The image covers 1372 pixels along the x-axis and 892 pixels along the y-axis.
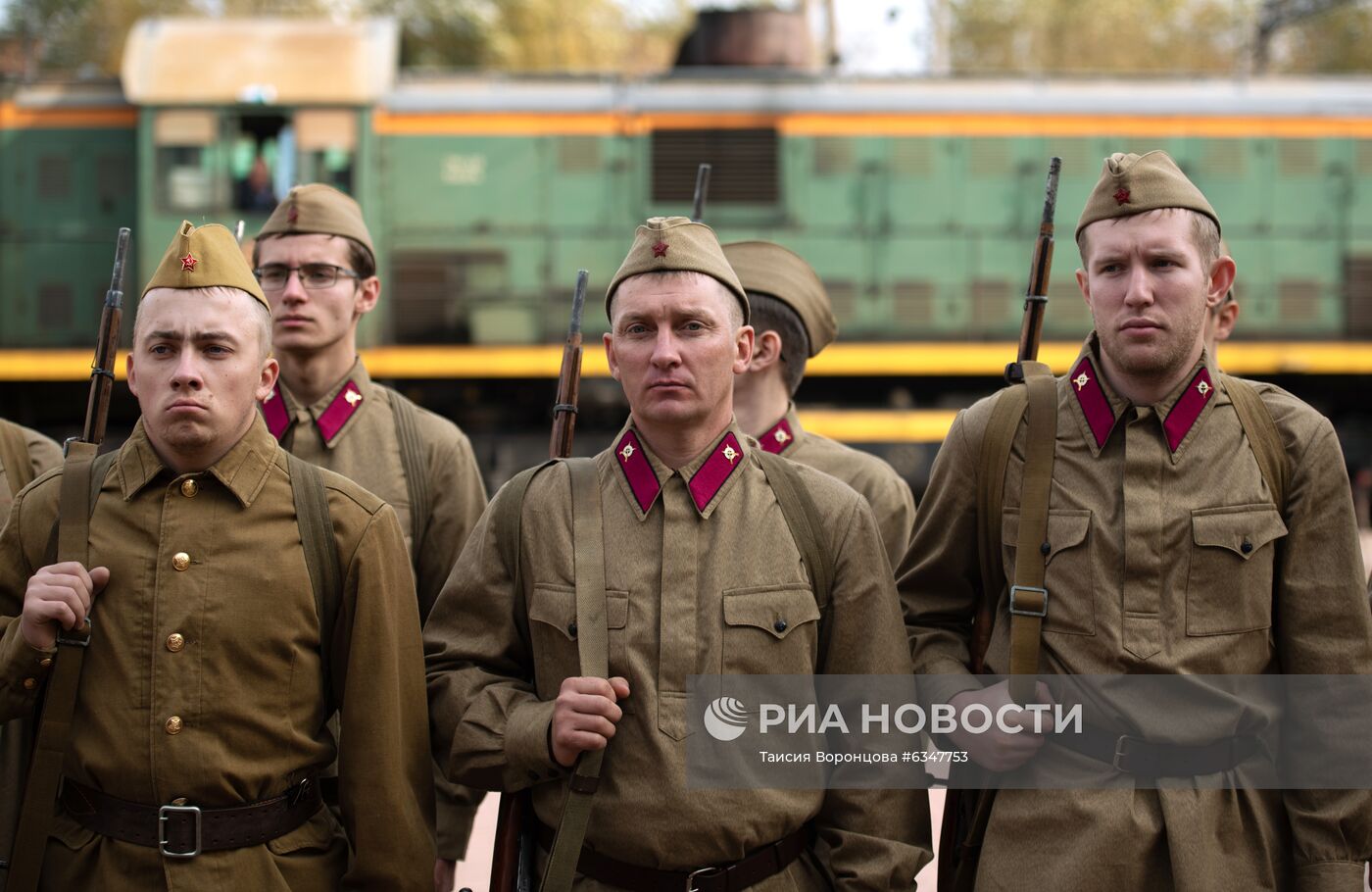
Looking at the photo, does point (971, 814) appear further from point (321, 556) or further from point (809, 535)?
point (321, 556)

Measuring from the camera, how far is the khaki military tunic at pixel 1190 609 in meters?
2.58

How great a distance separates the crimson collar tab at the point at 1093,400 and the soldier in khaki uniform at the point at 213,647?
1.51 metres

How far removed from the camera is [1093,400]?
2.83m

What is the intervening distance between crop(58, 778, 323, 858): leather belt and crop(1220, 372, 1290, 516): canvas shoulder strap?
2.10 meters

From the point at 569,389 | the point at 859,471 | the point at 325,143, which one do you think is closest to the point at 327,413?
the point at 569,389

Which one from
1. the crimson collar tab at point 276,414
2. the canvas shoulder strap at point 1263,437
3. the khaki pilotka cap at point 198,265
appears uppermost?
the khaki pilotka cap at point 198,265

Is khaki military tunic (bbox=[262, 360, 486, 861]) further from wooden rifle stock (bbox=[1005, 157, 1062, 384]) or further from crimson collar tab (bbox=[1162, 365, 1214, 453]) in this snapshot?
crimson collar tab (bbox=[1162, 365, 1214, 453])

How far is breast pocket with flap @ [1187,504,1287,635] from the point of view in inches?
104

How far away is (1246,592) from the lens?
2.64 meters

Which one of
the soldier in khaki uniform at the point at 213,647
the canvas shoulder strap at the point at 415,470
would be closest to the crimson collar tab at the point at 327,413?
the canvas shoulder strap at the point at 415,470

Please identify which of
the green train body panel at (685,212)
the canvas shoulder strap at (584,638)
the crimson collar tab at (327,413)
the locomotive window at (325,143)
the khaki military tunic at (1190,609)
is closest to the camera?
the canvas shoulder strap at (584,638)

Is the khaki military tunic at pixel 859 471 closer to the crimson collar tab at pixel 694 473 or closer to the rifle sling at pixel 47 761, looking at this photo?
the crimson collar tab at pixel 694 473

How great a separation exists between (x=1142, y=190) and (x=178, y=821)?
7.62 ft

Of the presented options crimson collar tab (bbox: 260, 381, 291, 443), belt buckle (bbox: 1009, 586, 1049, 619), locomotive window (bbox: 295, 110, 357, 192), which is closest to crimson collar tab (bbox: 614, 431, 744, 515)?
belt buckle (bbox: 1009, 586, 1049, 619)
